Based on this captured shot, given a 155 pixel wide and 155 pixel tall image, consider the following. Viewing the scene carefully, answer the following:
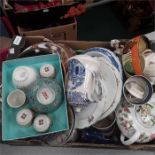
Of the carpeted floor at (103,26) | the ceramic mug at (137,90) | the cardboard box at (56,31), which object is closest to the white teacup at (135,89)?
the ceramic mug at (137,90)

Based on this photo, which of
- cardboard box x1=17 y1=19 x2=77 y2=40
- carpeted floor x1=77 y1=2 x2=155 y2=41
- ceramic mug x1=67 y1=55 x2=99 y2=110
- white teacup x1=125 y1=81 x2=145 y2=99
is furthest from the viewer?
carpeted floor x1=77 y1=2 x2=155 y2=41

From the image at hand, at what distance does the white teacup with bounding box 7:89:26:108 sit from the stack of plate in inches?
5.9

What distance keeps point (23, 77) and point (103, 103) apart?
0.22 metres

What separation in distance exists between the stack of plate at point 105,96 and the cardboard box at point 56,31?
46 centimetres

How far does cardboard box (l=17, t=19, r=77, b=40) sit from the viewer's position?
4.14 feet

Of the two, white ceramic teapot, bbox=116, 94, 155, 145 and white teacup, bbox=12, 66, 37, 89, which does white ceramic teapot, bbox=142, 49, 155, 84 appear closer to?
white ceramic teapot, bbox=116, 94, 155, 145

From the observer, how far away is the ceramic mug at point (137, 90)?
808mm

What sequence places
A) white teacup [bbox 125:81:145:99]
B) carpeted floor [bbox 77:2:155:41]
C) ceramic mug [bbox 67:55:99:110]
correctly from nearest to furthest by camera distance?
ceramic mug [bbox 67:55:99:110] < white teacup [bbox 125:81:145:99] < carpeted floor [bbox 77:2:155:41]

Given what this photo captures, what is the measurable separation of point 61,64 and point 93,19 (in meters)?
0.97

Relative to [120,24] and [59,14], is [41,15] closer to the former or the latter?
[59,14]

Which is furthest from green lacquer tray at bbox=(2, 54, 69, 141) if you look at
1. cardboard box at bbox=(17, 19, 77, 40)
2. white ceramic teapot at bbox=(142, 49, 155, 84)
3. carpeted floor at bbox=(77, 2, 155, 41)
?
carpeted floor at bbox=(77, 2, 155, 41)

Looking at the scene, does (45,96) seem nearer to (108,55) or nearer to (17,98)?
(17,98)

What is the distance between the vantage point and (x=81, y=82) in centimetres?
72

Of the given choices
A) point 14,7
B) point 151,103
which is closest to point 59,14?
point 14,7
